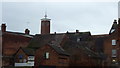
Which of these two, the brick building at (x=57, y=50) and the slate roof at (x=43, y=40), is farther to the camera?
the slate roof at (x=43, y=40)

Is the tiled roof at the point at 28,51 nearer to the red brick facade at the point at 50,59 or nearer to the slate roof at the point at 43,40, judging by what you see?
the slate roof at the point at 43,40

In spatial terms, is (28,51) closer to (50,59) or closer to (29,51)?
(29,51)

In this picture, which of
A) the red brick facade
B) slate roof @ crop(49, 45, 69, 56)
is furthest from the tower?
the red brick facade

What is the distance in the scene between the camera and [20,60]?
59.7m

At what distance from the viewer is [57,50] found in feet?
173

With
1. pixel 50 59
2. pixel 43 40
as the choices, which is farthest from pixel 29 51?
pixel 50 59

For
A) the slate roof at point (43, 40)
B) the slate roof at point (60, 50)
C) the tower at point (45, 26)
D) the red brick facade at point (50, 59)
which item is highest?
the tower at point (45, 26)

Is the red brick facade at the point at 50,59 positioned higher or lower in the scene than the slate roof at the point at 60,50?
lower

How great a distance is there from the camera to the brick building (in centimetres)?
5338

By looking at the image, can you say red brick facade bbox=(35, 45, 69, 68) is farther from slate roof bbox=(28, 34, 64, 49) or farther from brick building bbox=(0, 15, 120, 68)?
slate roof bbox=(28, 34, 64, 49)

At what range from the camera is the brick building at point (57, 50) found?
53.4 meters

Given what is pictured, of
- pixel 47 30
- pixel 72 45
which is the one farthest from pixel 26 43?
pixel 72 45

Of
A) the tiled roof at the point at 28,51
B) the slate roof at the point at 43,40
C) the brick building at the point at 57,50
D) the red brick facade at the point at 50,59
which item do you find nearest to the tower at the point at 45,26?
the brick building at the point at 57,50

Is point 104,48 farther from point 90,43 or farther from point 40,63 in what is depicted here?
point 40,63
